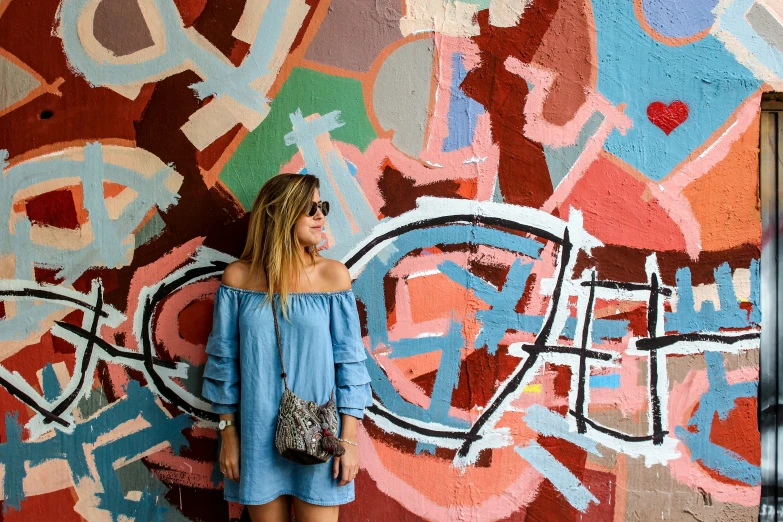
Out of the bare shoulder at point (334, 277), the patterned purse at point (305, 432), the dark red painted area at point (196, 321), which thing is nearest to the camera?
the patterned purse at point (305, 432)

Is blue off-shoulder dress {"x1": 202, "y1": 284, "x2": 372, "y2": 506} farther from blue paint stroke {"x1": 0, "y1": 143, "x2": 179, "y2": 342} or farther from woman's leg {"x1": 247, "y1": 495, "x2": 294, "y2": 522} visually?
blue paint stroke {"x1": 0, "y1": 143, "x2": 179, "y2": 342}

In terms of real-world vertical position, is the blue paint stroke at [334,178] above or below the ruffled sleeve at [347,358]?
above

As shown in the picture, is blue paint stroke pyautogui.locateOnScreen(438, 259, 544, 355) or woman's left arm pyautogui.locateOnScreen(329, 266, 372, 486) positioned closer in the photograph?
woman's left arm pyautogui.locateOnScreen(329, 266, 372, 486)

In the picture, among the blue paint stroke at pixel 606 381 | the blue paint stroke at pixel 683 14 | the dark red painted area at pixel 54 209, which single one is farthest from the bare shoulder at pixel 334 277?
the blue paint stroke at pixel 683 14

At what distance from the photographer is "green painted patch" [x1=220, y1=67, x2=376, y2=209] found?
2.54 metres

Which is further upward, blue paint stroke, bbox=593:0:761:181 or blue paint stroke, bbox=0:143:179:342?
blue paint stroke, bbox=593:0:761:181

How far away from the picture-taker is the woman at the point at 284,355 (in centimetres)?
211

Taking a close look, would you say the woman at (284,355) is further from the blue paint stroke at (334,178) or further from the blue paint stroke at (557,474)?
the blue paint stroke at (557,474)

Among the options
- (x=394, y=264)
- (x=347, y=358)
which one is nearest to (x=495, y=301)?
(x=394, y=264)

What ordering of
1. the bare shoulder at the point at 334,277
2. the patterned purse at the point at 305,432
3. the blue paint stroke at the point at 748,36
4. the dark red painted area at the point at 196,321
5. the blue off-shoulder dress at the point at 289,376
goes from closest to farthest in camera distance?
the patterned purse at the point at 305,432, the blue off-shoulder dress at the point at 289,376, the bare shoulder at the point at 334,277, the blue paint stroke at the point at 748,36, the dark red painted area at the point at 196,321

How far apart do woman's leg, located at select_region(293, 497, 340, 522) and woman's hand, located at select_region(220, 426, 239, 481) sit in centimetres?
28

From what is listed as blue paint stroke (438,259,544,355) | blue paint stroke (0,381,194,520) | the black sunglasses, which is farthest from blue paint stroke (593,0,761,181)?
blue paint stroke (0,381,194,520)

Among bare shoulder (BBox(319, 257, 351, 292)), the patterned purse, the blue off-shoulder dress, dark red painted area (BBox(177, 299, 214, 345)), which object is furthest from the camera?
dark red painted area (BBox(177, 299, 214, 345))

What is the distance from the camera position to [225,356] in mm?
2184
